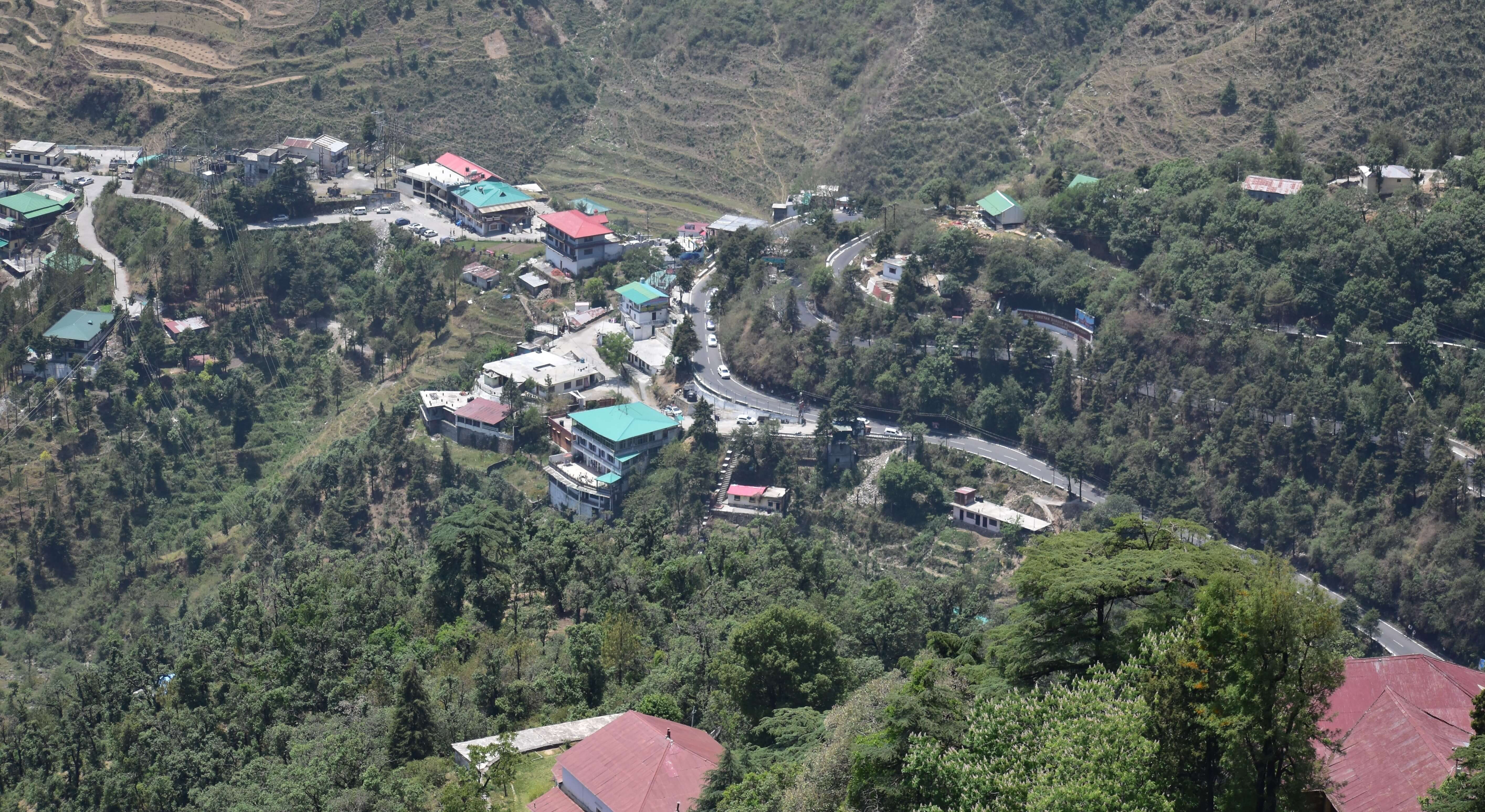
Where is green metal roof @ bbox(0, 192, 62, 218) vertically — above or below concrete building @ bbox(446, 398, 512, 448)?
below

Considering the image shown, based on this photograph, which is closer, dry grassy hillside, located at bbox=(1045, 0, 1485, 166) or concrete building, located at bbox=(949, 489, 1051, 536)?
concrete building, located at bbox=(949, 489, 1051, 536)

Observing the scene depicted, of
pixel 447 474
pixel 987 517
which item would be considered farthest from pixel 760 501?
pixel 447 474

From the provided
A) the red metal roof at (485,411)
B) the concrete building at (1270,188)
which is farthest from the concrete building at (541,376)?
the concrete building at (1270,188)


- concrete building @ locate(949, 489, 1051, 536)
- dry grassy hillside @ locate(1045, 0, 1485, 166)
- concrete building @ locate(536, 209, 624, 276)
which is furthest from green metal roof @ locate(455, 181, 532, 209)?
concrete building @ locate(949, 489, 1051, 536)

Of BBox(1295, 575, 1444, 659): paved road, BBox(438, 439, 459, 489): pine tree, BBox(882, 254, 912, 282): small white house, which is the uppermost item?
BBox(882, 254, 912, 282): small white house

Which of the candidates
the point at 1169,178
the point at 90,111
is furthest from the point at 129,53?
the point at 1169,178

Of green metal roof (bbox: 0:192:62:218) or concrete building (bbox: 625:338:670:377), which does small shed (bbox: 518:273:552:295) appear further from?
green metal roof (bbox: 0:192:62:218)

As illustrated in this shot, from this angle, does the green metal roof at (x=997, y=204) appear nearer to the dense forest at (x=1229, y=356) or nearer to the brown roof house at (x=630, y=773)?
the dense forest at (x=1229, y=356)
